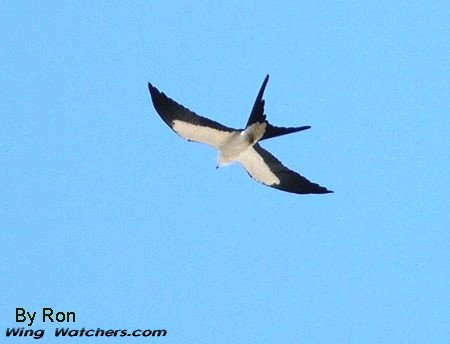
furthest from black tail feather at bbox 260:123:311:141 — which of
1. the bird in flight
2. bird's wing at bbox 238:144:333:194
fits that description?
bird's wing at bbox 238:144:333:194

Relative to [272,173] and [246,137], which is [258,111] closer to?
[246,137]

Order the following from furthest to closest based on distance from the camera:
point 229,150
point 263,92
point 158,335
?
point 229,150, point 158,335, point 263,92

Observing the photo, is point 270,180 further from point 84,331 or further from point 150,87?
point 84,331

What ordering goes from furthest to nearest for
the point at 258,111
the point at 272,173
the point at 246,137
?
the point at 272,173, the point at 246,137, the point at 258,111

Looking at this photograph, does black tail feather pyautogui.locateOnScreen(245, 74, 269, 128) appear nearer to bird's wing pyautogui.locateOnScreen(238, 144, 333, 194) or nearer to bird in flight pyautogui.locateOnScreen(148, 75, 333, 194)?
bird in flight pyautogui.locateOnScreen(148, 75, 333, 194)

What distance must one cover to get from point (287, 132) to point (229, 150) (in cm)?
170

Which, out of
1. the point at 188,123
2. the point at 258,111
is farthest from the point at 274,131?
the point at 188,123

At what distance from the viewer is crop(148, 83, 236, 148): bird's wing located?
43.5 feet

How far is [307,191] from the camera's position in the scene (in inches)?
560

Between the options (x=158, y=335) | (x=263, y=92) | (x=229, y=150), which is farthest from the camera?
(x=229, y=150)

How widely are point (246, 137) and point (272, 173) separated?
1.44 m

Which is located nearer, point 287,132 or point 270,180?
point 287,132

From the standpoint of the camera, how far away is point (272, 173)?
1463 cm

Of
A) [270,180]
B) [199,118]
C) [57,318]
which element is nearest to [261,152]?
[270,180]
